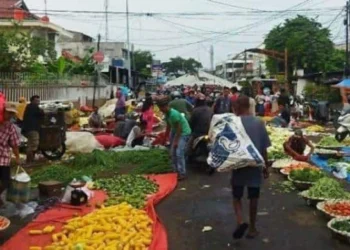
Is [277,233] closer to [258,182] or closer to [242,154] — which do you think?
[258,182]

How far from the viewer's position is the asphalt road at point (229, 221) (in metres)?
6.24

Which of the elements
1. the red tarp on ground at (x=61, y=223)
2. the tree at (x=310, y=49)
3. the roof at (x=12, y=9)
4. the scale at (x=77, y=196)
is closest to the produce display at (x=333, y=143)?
the red tarp on ground at (x=61, y=223)

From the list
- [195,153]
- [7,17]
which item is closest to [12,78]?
[195,153]

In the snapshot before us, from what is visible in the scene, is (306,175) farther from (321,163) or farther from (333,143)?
(333,143)

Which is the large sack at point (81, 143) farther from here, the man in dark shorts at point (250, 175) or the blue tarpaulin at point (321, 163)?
the man in dark shorts at point (250, 175)

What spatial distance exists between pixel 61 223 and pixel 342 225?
12.1 feet

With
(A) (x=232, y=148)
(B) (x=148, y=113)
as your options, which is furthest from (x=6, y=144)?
(B) (x=148, y=113)

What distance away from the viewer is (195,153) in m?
11.7

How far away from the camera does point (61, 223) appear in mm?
7004

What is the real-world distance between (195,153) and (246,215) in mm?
4161

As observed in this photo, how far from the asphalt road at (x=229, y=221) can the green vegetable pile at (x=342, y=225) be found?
177mm

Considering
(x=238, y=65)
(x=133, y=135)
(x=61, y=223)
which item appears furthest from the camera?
(x=238, y=65)

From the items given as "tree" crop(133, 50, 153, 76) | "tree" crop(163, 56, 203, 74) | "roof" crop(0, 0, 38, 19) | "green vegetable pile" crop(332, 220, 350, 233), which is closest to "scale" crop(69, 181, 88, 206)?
"green vegetable pile" crop(332, 220, 350, 233)

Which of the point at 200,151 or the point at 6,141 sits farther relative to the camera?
the point at 200,151
